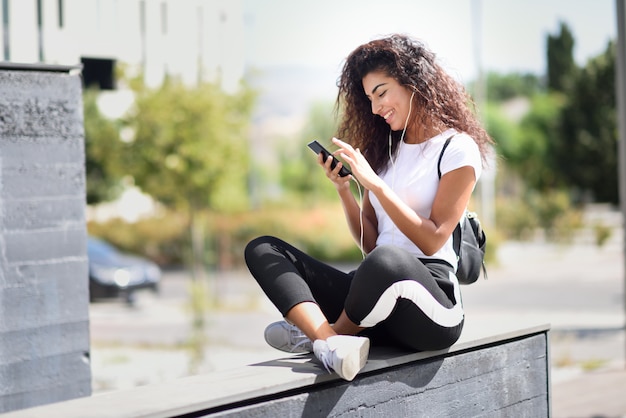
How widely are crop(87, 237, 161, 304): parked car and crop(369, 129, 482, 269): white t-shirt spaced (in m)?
12.0

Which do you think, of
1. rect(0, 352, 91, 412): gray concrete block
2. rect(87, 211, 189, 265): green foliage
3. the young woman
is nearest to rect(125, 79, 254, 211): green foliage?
rect(0, 352, 91, 412): gray concrete block

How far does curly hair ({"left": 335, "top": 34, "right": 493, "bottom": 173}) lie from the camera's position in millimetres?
3092

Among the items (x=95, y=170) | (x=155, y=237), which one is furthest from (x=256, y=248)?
(x=95, y=170)

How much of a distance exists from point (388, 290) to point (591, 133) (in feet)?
92.3

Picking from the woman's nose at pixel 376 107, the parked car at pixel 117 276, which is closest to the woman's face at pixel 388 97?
the woman's nose at pixel 376 107

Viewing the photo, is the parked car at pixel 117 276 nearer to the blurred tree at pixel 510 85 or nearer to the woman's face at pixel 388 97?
the woman's face at pixel 388 97

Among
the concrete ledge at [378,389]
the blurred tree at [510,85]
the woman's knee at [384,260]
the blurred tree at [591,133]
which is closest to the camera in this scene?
the concrete ledge at [378,389]

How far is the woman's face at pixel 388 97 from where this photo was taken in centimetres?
311

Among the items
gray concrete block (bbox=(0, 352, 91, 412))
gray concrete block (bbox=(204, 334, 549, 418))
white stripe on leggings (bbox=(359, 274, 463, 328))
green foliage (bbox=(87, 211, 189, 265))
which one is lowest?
green foliage (bbox=(87, 211, 189, 265))

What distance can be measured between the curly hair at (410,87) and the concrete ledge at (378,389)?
0.73 meters

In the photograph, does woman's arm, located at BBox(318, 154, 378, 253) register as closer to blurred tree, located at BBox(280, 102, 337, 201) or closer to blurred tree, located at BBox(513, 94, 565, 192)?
blurred tree, located at BBox(280, 102, 337, 201)

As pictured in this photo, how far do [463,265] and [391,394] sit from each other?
0.59m

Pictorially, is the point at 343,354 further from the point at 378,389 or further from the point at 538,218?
the point at 538,218

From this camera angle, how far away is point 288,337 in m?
2.97
